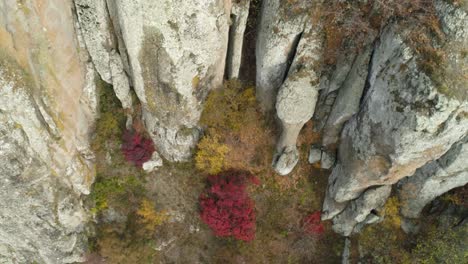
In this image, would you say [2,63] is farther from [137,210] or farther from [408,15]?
[408,15]

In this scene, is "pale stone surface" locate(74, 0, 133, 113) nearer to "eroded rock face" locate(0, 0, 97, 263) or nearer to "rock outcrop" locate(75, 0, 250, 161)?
"rock outcrop" locate(75, 0, 250, 161)

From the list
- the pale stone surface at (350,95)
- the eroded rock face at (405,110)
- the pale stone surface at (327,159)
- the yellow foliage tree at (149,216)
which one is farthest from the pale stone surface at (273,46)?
the yellow foliage tree at (149,216)

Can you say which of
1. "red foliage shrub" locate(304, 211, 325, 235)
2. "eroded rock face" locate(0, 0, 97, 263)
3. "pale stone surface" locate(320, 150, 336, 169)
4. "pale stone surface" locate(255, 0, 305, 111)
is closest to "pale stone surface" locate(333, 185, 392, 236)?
"red foliage shrub" locate(304, 211, 325, 235)

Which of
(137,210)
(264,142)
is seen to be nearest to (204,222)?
(137,210)

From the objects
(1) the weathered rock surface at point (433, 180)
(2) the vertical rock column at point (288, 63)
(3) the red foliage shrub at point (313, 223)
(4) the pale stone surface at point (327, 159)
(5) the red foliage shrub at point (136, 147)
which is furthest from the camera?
(3) the red foliage shrub at point (313, 223)

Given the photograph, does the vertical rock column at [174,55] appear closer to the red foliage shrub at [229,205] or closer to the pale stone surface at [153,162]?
the pale stone surface at [153,162]
